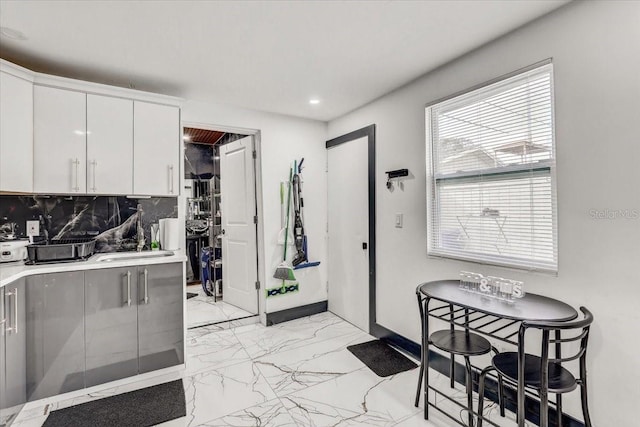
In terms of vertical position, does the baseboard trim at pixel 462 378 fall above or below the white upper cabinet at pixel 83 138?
below

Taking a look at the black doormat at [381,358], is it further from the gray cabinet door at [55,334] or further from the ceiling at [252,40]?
the ceiling at [252,40]

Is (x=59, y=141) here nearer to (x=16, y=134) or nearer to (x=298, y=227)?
(x=16, y=134)

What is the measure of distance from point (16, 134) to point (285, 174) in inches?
89.8

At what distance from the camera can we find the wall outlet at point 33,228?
252 centimetres

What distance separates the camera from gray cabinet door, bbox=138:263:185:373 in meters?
2.41

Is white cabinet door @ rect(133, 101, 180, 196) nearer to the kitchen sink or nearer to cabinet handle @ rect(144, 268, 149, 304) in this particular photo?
the kitchen sink

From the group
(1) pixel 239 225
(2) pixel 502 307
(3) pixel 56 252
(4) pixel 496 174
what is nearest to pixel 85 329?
(3) pixel 56 252

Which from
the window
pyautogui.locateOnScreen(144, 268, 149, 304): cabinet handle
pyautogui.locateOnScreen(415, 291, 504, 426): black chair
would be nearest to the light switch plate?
the window

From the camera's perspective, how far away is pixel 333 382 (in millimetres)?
2387

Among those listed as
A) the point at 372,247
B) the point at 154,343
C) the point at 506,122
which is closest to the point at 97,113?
the point at 154,343

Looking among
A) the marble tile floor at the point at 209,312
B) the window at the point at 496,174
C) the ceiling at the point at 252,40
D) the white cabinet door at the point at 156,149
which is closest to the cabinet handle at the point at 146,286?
the white cabinet door at the point at 156,149

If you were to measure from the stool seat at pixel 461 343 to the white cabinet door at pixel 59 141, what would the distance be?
111 inches

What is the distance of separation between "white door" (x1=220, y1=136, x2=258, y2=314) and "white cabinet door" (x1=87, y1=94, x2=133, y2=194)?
1339mm

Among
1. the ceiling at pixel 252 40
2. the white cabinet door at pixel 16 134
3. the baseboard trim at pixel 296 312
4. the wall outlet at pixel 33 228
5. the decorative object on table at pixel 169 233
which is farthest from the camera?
the baseboard trim at pixel 296 312
